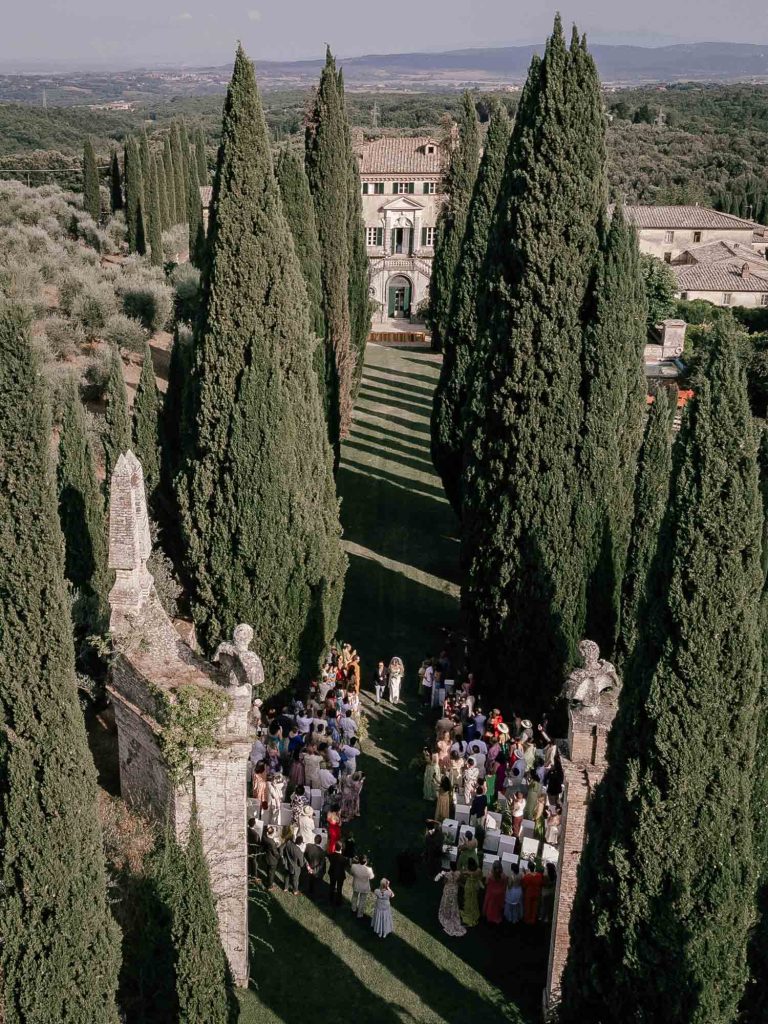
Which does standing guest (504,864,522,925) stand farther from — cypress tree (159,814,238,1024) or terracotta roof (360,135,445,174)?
terracotta roof (360,135,445,174)

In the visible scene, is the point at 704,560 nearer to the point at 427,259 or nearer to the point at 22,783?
the point at 22,783

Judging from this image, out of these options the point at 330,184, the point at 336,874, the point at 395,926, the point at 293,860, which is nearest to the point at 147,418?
the point at 330,184

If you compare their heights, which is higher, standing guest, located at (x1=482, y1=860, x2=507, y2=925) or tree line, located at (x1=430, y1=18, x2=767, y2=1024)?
tree line, located at (x1=430, y1=18, x2=767, y2=1024)

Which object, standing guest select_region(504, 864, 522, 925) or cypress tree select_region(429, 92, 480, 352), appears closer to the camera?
standing guest select_region(504, 864, 522, 925)

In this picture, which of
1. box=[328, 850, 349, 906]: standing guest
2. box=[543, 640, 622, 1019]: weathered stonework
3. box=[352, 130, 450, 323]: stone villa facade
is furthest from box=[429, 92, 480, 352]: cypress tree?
box=[543, 640, 622, 1019]: weathered stonework

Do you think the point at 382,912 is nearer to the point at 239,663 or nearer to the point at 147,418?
the point at 239,663

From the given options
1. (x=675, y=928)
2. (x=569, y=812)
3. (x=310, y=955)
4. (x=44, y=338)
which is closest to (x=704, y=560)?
(x=675, y=928)
